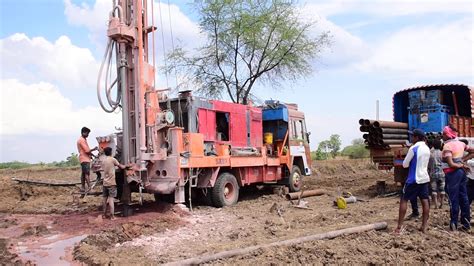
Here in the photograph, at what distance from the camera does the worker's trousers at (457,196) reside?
7812mm

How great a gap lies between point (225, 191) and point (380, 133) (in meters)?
4.78

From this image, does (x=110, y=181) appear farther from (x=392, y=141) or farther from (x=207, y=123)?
(x=392, y=141)

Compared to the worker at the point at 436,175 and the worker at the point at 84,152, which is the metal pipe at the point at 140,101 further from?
the worker at the point at 436,175

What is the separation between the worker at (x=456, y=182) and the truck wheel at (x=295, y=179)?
7.32 meters

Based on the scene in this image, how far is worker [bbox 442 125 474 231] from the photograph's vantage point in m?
7.82

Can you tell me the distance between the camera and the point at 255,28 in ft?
69.1

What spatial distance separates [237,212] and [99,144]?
3641mm

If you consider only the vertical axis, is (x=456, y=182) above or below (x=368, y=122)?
below

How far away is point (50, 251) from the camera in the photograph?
711cm

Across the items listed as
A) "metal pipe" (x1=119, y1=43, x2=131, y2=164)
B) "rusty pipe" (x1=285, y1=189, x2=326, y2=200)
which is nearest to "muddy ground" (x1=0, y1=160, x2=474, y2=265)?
"rusty pipe" (x1=285, y1=189, x2=326, y2=200)

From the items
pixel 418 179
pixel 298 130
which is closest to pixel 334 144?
pixel 298 130

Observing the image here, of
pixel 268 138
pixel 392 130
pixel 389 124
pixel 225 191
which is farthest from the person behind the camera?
pixel 268 138

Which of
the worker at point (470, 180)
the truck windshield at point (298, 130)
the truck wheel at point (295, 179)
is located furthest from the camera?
the truck windshield at point (298, 130)

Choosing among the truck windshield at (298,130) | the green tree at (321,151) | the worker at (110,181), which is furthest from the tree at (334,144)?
the worker at (110,181)
